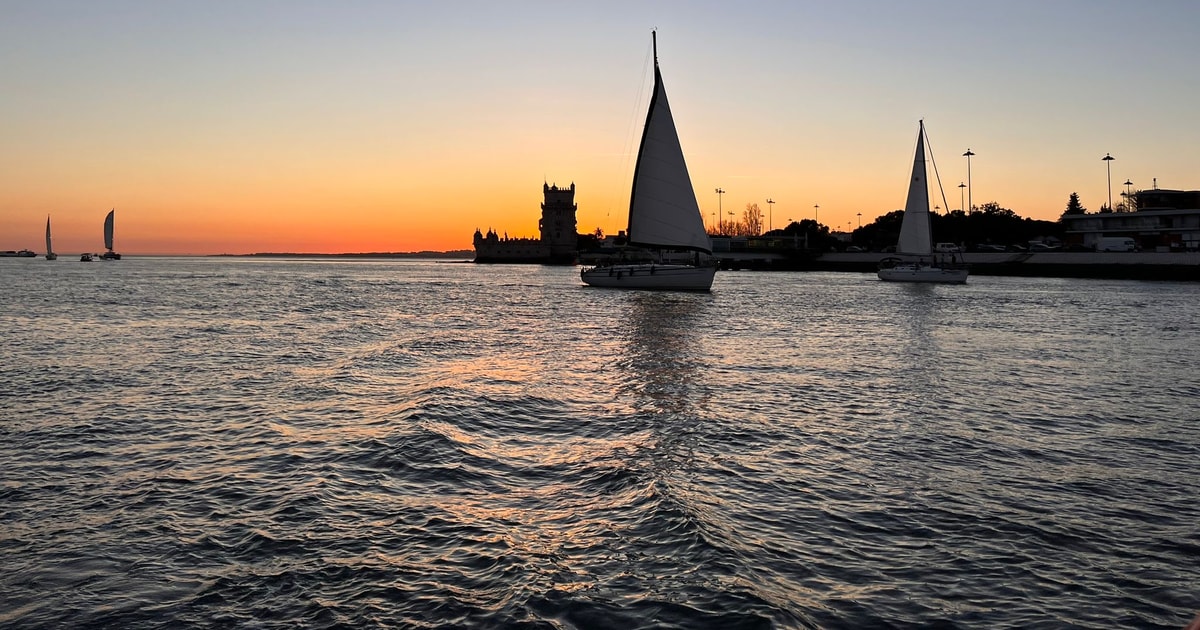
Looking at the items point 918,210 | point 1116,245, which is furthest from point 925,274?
point 1116,245

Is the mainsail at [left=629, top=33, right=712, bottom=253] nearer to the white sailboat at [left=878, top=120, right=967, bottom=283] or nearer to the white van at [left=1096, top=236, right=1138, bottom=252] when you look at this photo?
the white sailboat at [left=878, top=120, right=967, bottom=283]

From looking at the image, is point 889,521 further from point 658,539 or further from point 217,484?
point 217,484

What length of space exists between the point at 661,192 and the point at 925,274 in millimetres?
35499

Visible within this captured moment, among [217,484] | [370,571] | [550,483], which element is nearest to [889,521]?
[550,483]

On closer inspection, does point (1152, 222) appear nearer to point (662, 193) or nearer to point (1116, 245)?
point (1116, 245)

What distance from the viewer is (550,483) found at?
993 cm

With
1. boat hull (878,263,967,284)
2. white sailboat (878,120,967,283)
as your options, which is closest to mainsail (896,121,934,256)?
white sailboat (878,120,967,283)

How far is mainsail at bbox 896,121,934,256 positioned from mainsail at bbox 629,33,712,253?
31.2 m

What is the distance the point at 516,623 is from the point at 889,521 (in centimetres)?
438

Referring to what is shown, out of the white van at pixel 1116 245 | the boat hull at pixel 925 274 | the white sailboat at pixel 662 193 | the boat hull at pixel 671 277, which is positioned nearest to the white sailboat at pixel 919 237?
the boat hull at pixel 925 274

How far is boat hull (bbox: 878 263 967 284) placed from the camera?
75375 mm

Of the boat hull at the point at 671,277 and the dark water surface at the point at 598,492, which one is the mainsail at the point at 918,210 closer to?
the boat hull at the point at 671,277

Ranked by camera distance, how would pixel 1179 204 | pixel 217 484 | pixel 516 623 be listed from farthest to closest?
pixel 1179 204 → pixel 217 484 → pixel 516 623

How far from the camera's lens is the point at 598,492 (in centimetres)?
954
